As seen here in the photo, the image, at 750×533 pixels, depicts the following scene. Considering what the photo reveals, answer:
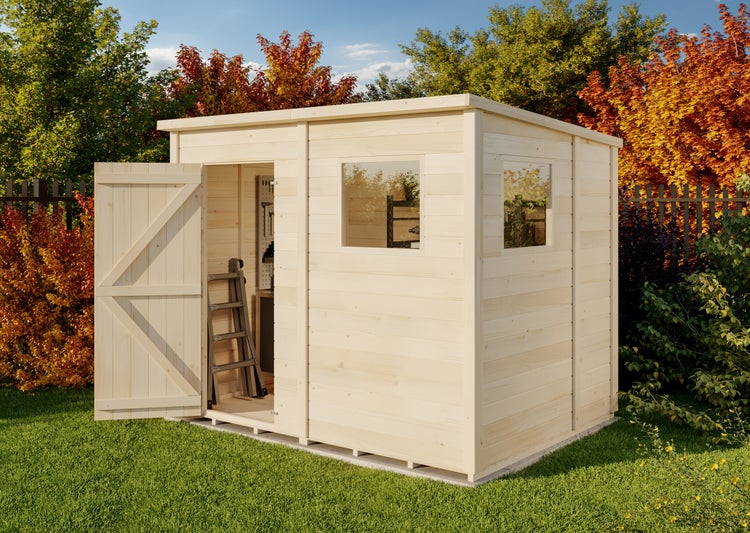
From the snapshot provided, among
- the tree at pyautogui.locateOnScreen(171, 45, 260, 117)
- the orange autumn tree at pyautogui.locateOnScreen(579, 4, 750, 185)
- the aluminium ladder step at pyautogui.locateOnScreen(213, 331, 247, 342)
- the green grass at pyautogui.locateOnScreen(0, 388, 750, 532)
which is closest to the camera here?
the green grass at pyautogui.locateOnScreen(0, 388, 750, 532)

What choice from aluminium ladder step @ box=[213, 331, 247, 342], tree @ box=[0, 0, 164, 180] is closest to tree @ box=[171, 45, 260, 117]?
tree @ box=[0, 0, 164, 180]

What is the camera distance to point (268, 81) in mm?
20203

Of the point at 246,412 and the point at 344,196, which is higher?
the point at 344,196

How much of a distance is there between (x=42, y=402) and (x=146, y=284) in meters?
2.23

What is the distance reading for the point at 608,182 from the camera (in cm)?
777

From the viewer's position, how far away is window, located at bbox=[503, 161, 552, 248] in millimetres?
6227

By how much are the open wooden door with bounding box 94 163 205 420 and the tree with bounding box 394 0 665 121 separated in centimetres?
1513

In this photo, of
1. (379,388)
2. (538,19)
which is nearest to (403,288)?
(379,388)

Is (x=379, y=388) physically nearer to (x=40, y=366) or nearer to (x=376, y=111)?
(x=376, y=111)

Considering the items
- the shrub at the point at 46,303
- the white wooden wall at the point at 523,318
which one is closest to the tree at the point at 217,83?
the shrub at the point at 46,303

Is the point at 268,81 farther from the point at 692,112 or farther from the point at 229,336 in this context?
the point at 229,336

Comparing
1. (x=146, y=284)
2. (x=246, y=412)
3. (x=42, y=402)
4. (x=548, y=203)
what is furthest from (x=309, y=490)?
(x=42, y=402)

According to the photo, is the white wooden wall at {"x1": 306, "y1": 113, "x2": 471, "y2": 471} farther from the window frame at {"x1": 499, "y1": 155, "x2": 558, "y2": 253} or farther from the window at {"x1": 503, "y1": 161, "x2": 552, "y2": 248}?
the window at {"x1": 503, "y1": 161, "x2": 552, "y2": 248}

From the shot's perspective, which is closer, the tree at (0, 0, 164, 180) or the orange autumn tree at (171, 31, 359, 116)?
the tree at (0, 0, 164, 180)
